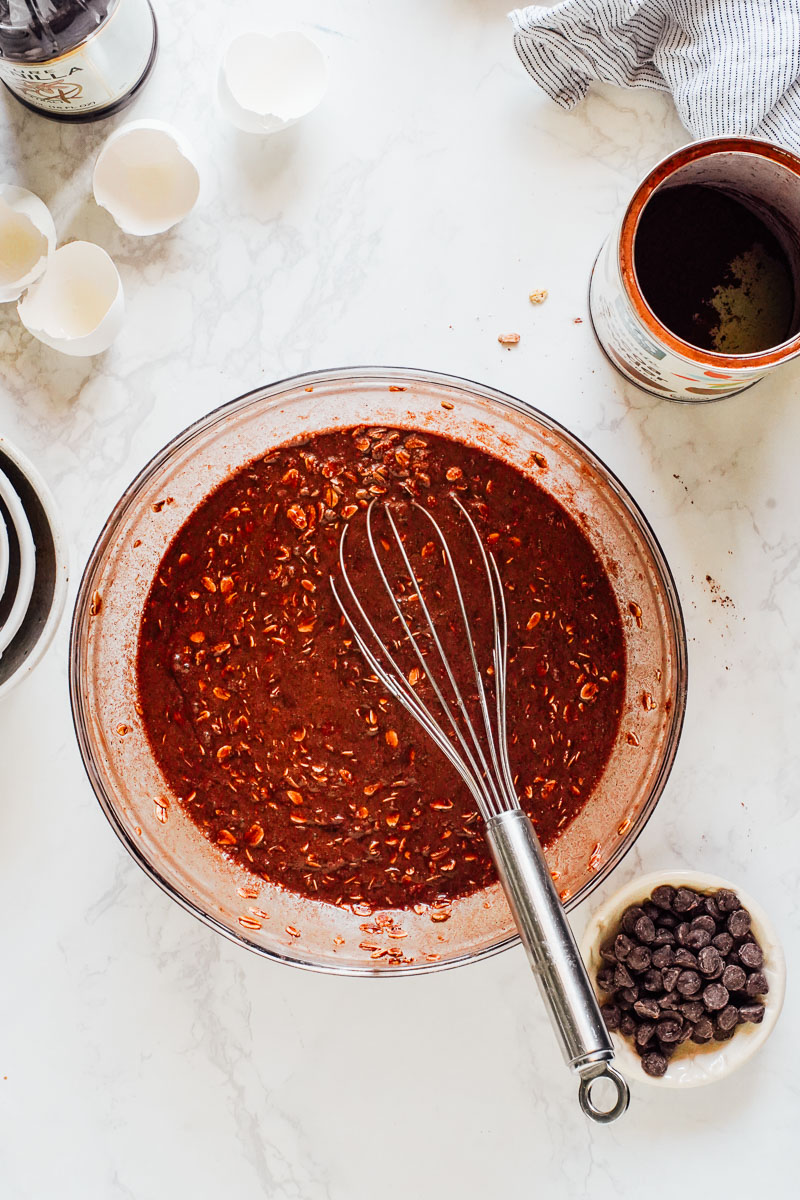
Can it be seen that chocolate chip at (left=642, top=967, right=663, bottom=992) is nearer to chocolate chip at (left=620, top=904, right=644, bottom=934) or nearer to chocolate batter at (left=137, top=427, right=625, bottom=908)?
chocolate chip at (left=620, top=904, right=644, bottom=934)

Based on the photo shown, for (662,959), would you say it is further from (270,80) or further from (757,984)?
(270,80)

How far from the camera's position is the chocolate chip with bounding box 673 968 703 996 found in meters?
1.31

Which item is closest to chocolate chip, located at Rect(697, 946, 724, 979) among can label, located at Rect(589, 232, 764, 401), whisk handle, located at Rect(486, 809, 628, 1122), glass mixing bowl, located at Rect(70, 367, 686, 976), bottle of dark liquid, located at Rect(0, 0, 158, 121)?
glass mixing bowl, located at Rect(70, 367, 686, 976)

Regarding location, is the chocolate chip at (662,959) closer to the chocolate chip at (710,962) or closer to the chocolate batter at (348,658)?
the chocolate chip at (710,962)

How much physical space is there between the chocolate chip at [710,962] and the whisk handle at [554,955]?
1.09 feet

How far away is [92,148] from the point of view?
4.64ft

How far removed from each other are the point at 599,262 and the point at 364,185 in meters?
0.39

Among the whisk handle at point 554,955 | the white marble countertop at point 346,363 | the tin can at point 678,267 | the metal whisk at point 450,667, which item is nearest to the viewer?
the whisk handle at point 554,955

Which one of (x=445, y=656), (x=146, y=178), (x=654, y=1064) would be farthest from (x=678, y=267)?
(x=654, y=1064)

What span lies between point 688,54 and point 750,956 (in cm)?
134

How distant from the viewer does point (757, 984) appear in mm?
1331

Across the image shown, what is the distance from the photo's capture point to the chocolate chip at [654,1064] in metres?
1.33

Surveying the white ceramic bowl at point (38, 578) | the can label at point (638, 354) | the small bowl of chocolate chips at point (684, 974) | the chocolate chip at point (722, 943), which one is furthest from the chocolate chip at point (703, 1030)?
the white ceramic bowl at point (38, 578)

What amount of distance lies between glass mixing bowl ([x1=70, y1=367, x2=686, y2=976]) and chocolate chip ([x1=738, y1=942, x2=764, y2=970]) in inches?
9.9
